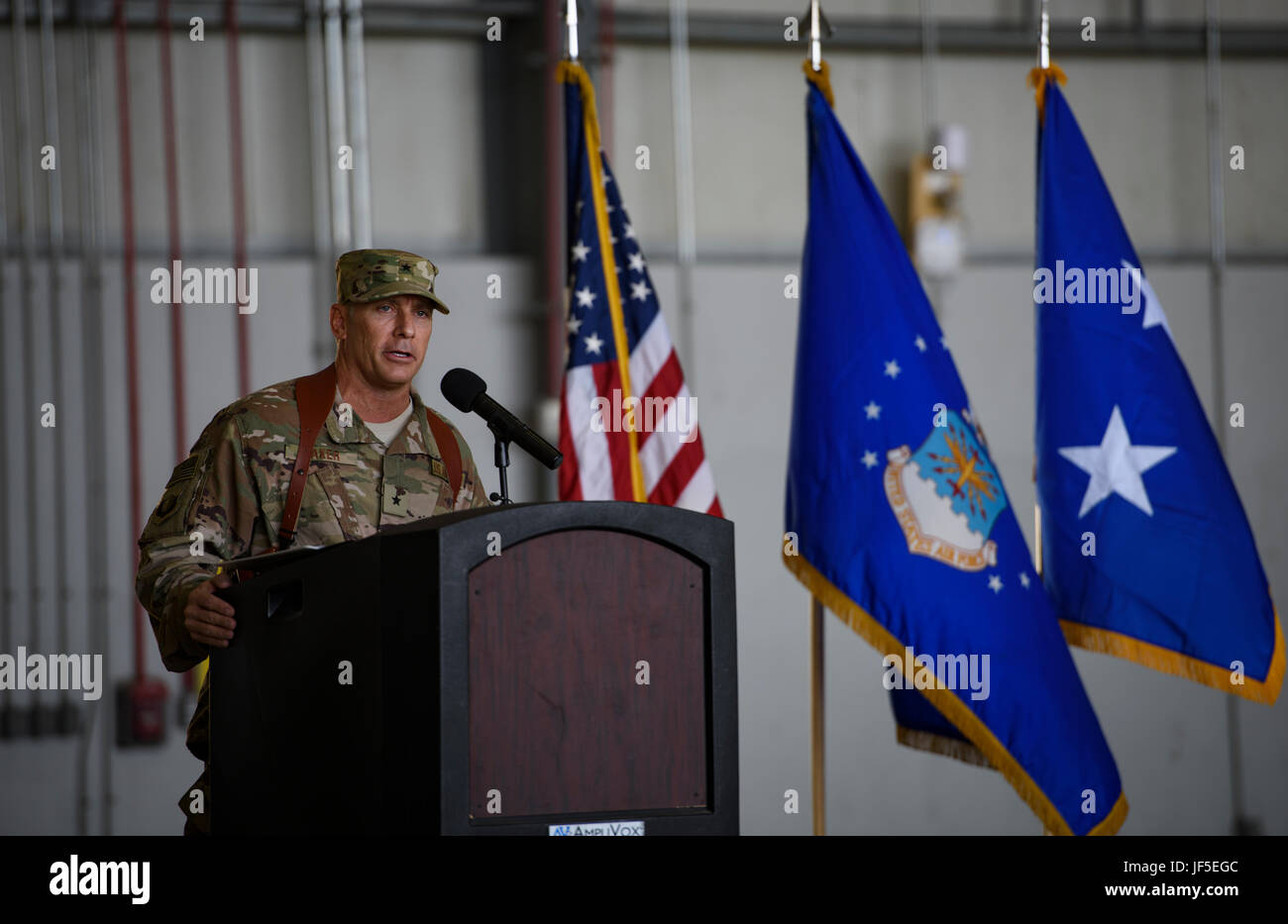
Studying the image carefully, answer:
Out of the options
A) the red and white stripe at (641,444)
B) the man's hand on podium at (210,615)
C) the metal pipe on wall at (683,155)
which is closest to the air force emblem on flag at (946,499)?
the red and white stripe at (641,444)

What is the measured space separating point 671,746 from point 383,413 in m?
0.88

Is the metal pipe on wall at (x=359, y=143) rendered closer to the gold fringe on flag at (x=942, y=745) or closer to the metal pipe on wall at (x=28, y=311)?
the metal pipe on wall at (x=28, y=311)

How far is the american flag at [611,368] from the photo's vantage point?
314 centimetres

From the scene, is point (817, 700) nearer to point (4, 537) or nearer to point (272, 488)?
point (272, 488)

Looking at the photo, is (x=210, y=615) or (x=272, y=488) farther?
(x=272, y=488)

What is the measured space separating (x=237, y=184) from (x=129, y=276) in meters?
0.42

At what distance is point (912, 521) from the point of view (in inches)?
110

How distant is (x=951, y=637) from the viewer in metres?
2.71

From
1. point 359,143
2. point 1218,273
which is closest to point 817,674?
point 359,143

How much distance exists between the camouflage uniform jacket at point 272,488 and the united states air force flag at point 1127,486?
1.48 meters

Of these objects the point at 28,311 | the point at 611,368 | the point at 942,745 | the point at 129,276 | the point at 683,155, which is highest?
the point at 683,155

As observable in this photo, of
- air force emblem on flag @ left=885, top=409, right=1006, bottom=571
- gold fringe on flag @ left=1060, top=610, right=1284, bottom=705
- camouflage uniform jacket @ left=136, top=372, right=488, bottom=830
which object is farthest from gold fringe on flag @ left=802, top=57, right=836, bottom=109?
camouflage uniform jacket @ left=136, top=372, right=488, bottom=830

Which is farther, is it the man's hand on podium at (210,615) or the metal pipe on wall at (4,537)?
the metal pipe on wall at (4,537)
